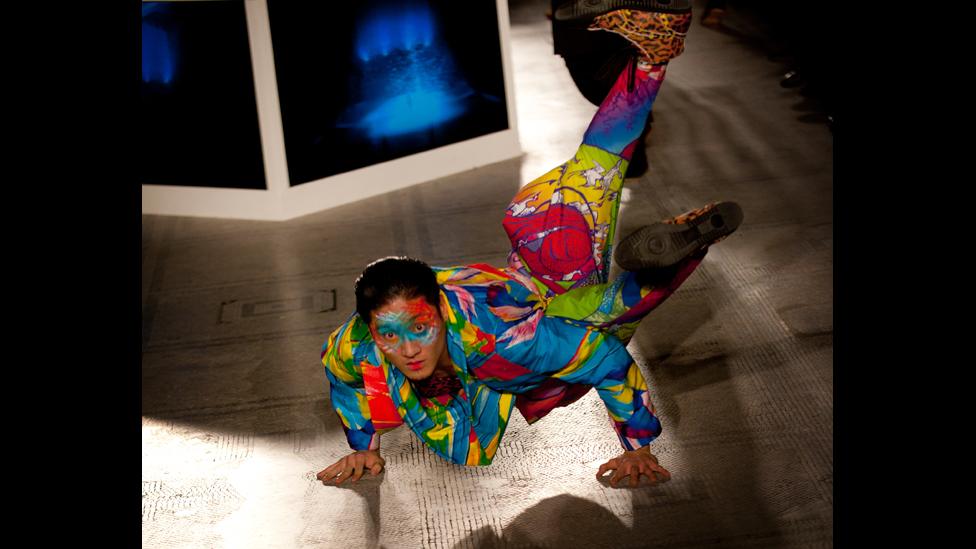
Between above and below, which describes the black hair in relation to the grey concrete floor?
above

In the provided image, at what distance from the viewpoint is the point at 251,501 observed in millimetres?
3555

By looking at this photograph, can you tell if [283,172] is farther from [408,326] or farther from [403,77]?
[408,326]

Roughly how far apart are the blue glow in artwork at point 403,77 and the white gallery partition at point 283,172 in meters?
0.20

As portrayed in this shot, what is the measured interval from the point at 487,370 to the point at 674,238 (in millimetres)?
645

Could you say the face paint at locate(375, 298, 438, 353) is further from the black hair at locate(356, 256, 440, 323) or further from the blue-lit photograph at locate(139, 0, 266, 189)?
the blue-lit photograph at locate(139, 0, 266, 189)

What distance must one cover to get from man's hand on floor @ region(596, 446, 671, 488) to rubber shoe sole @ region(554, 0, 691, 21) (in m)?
1.30

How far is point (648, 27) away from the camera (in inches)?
135

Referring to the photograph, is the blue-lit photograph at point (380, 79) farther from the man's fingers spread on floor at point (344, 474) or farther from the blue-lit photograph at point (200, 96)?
the man's fingers spread on floor at point (344, 474)

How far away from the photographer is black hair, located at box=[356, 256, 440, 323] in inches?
118

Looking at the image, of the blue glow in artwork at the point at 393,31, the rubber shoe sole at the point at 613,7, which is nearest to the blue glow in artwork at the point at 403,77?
the blue glow in artwork at the point at 393,31

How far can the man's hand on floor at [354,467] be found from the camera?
3.59 metres

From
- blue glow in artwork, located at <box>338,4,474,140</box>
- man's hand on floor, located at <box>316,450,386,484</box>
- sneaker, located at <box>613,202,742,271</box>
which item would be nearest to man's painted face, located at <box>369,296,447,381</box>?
sneaker, located at <box>613,202,742,271</box>
